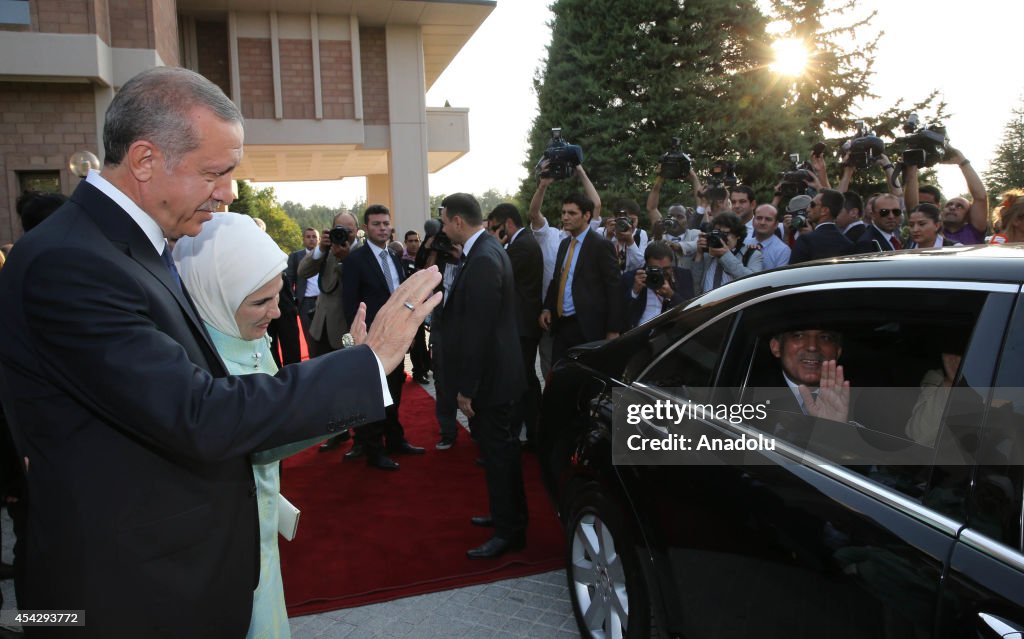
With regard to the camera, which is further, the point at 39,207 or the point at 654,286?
the point at 654,286

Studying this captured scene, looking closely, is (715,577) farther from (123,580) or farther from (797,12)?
(797,12)

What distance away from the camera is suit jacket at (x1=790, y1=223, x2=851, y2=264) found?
4.92 metres

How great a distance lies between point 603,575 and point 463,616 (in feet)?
3.30

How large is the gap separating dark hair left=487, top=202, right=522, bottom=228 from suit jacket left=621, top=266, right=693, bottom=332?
148cm

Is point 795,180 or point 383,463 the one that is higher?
point 795,180

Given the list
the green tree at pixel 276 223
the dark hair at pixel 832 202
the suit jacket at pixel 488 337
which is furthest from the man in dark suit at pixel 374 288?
the green tree at pixel 276 223

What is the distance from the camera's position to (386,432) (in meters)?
6.16

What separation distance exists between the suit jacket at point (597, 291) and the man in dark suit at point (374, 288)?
65.3 inches

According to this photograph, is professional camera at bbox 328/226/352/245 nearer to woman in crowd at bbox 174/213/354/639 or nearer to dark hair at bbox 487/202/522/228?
dark hair at bbox 487/202/522/228

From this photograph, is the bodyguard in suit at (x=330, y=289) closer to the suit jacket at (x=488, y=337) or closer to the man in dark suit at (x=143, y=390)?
the suit jacket at (x=488, y=337)

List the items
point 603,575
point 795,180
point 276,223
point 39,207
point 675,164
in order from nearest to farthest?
point 603,575
point 39,207
point 795,180
point 675,164
point 276,223

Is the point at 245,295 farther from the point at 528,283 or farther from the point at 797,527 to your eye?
the point at 528,283

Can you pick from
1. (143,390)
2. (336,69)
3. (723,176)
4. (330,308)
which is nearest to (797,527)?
(143,390)

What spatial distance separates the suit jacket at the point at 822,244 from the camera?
4922 millimetres
